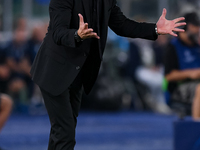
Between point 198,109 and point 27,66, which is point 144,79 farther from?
point 198,109

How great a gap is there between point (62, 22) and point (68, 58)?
0.33 metres

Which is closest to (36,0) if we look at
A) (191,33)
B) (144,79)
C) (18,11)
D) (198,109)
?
(18,11)

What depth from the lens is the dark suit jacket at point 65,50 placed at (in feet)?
12.1

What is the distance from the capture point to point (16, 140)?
7633 millimetres

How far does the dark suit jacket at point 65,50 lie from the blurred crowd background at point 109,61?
22.3 feet

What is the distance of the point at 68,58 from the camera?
12.7ft

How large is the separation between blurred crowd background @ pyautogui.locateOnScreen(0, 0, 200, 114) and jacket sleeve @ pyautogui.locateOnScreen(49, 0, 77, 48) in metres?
7.07

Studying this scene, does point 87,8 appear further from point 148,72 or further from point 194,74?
point 148,72

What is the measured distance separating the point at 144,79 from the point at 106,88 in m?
1.00

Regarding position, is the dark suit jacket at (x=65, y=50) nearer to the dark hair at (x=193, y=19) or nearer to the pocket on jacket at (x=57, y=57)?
the pocket on jacket at (x=57, y=57)

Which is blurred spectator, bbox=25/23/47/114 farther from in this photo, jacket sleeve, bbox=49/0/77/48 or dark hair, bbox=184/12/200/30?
jacket sleeve, bbox=49/0/77/48

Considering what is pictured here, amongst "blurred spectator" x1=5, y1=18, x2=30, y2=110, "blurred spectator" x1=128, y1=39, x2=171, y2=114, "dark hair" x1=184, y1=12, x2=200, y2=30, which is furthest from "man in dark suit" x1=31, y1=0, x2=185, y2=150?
"blurred spectator" x1=128, y1=39, x2=171, y2=114

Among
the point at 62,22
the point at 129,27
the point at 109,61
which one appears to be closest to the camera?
the point at 62,22

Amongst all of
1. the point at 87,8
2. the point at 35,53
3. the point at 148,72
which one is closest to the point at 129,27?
the point at 87,8
